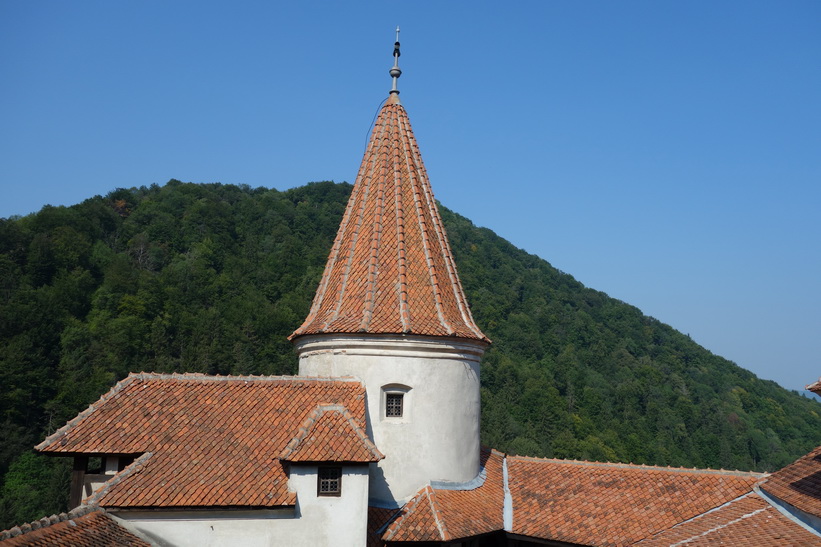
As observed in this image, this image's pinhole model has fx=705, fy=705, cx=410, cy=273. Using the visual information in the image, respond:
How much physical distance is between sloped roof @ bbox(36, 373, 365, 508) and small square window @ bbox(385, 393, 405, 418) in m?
0.72

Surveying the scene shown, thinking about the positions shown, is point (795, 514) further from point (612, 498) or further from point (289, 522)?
point (289, 522)

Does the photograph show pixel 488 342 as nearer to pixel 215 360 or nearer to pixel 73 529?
pixel 73 529

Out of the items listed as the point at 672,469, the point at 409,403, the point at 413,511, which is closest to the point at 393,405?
the point at 409,403

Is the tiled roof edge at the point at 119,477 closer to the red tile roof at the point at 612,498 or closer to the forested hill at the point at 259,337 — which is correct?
the red tile roof at the point at 612,498

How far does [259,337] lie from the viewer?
6838 cm

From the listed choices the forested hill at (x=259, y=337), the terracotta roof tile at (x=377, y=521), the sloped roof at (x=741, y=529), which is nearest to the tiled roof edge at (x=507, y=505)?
the terracotta roof tile at (x=377, y=521)

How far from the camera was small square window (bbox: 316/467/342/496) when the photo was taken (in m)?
13.9

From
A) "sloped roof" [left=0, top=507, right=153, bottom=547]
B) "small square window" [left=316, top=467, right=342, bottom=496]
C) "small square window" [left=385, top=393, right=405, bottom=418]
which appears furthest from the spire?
"sloped roof" [left=0, top=507, right=153, bottom=547]

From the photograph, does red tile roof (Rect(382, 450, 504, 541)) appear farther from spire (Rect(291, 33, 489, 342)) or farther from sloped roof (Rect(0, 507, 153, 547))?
sloped roof (Rect(0, 507, 153, 547))

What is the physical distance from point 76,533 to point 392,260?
869cm

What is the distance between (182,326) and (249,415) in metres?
55.6

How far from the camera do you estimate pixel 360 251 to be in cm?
1742

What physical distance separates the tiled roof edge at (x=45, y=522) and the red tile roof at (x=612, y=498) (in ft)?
29.5

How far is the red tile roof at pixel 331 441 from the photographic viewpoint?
13.6 m
